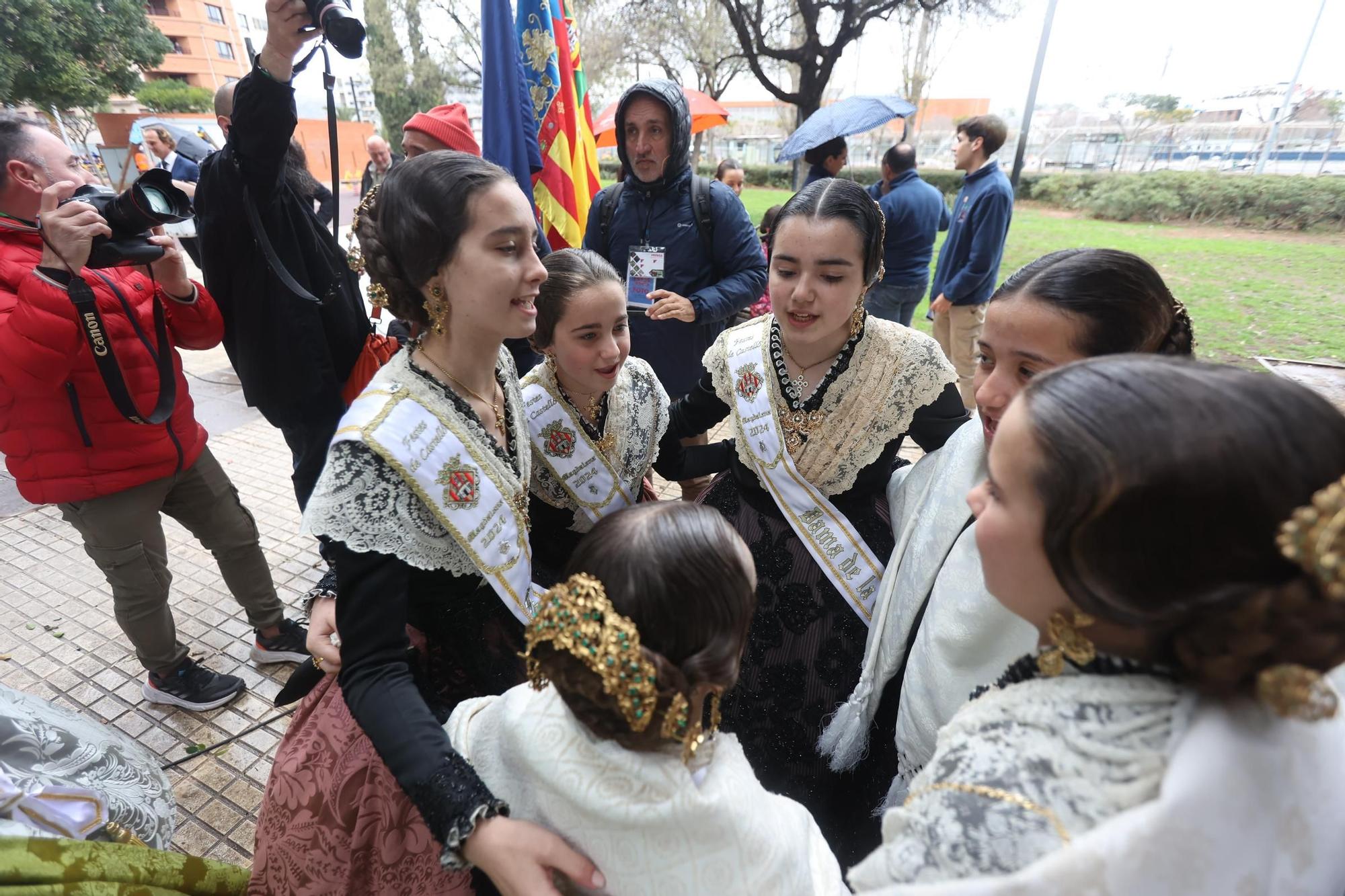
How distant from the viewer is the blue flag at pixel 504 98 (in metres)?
3.12

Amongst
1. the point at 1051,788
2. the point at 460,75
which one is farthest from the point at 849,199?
the point at 460,75

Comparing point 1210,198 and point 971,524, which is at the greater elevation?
point 971,524

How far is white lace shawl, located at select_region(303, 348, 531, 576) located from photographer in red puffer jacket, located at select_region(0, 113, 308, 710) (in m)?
1.33

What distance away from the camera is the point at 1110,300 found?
125 cm

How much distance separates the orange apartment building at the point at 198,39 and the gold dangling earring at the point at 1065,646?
4013 cm

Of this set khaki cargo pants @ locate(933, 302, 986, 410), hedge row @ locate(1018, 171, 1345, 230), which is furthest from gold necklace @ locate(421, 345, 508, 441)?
hedge row @ locate(1018, 171, 1345, 230)

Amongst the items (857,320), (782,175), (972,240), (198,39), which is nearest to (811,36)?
(972,240)

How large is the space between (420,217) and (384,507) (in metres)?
0.61

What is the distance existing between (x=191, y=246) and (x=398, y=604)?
547 centimetres

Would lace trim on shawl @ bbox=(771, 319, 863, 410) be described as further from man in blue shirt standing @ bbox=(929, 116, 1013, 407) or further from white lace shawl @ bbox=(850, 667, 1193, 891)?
man in blue shirt standing @ bbox=(929, 116, 1013, 407)

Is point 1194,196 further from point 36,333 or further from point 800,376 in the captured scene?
point 36,333

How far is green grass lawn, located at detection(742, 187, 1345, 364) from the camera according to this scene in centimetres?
602

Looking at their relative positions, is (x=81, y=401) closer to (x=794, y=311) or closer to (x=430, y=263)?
(x=430, y=263)

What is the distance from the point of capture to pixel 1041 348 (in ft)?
4.19
